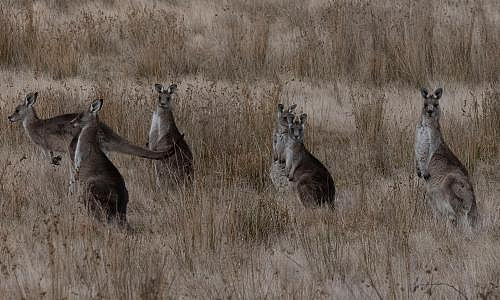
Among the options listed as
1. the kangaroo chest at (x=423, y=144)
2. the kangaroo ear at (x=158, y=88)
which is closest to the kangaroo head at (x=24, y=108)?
the kangaroo ear at (x=158, y=88)

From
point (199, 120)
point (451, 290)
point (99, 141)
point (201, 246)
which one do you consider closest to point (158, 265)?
point (201, 246)

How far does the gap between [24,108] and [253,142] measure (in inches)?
93.0

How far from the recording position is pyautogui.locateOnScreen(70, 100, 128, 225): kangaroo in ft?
20.4

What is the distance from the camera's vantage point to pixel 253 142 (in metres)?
9.05

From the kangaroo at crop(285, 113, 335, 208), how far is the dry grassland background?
0.18 meters

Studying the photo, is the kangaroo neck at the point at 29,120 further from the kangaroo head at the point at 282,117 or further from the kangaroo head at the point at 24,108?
the kangaroo head at the point at 282,117

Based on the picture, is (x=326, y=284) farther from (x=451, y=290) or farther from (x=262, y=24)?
(x=262, y=24)

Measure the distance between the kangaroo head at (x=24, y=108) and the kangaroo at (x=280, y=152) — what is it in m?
2.49

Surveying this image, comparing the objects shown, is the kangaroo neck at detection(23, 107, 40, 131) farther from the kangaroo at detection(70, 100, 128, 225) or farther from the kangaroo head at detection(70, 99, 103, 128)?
the kangaroo at detection(70, 100, 128, 225)

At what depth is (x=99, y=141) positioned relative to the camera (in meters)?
7.48

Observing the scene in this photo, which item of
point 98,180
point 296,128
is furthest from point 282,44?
point 98,180

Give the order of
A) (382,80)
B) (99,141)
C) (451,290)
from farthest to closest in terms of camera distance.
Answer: (382,80) → (99,141) → (451,290)

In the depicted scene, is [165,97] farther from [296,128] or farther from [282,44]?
[282,44]

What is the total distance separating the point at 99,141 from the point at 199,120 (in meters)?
2.13
